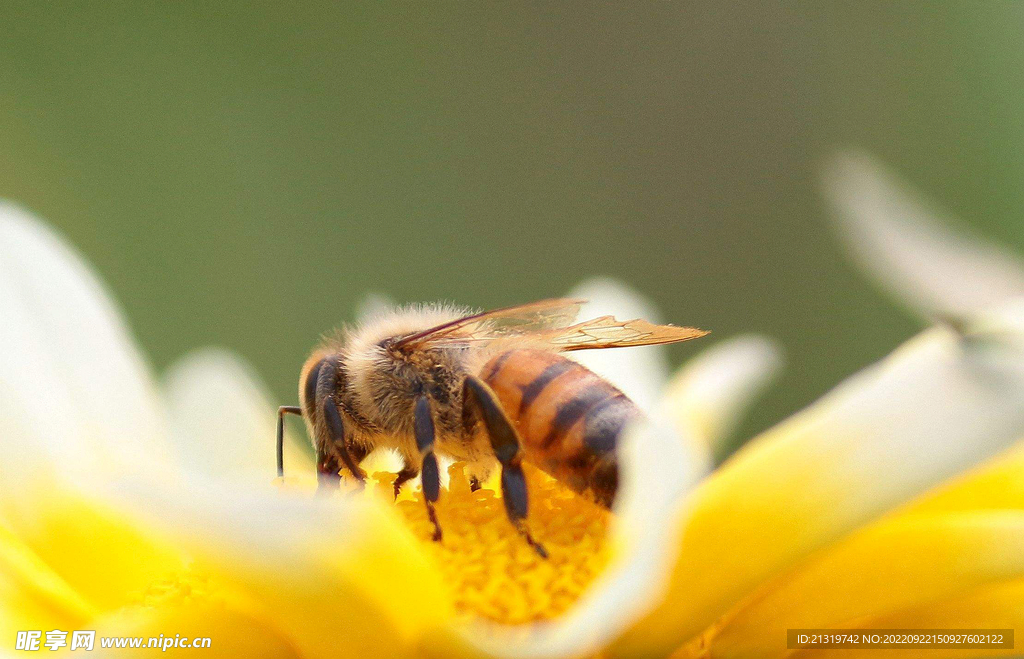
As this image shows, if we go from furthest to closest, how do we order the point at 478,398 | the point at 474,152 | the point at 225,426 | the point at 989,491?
the point at 474,152 → the point at 225,426 → the point at 478,398 → the point at 989,491

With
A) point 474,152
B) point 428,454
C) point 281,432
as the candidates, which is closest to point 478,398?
point 428,454

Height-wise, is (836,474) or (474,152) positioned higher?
(474,152)

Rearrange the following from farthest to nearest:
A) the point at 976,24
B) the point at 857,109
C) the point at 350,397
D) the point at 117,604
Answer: the point at 857,109 < the point at 976,24 < the point at 350,397 < the point at 117,604

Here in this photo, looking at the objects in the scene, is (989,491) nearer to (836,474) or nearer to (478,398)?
(836,474)

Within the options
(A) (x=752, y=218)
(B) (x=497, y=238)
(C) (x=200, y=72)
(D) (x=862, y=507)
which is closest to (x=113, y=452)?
(D) (x=862, y=507)

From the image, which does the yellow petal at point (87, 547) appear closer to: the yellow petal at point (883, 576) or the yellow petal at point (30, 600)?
the yellow petal at point (30, 600)

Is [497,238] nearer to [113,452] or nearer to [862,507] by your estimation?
[113,452]

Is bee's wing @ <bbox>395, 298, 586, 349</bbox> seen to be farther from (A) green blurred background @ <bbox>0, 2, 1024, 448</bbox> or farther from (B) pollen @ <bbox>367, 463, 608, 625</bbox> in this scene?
(A) green blurred background @ <bbox>0, 2, 1024, 448</bbox>
